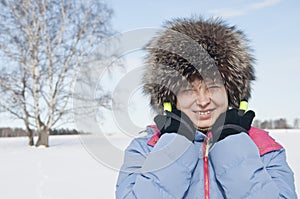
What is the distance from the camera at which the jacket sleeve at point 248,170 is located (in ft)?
4.35

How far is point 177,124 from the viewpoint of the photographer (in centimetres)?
152

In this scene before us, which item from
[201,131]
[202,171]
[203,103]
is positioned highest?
[203,103]

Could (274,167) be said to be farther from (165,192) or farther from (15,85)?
(15,85)

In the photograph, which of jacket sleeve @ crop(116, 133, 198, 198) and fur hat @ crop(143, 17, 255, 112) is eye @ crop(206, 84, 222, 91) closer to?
fur hat @ crop(143, 17, 255, 112)

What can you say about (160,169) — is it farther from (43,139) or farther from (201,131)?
(43,139)

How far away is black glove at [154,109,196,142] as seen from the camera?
1.49 meters

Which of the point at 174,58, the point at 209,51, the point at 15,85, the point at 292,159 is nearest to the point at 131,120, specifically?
the point at 174,58

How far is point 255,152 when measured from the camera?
141 cm

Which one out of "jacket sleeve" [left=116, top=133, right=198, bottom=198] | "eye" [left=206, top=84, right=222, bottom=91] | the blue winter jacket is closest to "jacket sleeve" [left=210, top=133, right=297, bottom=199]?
the blue winter jacket

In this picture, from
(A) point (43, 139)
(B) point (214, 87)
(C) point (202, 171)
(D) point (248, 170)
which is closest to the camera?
(D) point (248, 170)

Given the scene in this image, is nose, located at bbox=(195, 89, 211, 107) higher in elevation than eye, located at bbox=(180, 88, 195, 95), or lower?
lower

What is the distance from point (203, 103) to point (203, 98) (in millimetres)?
21

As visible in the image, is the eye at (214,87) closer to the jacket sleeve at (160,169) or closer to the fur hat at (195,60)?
the fur hat at (195,60)

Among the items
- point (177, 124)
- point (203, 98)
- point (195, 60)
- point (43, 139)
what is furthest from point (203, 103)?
point (43, 139)
